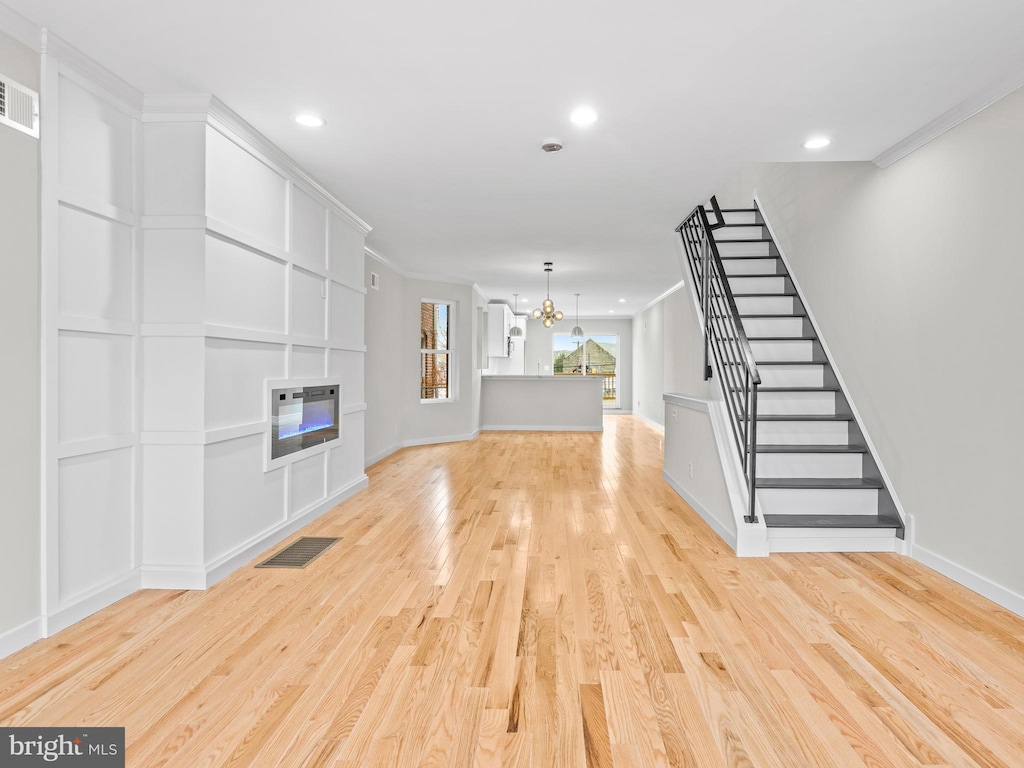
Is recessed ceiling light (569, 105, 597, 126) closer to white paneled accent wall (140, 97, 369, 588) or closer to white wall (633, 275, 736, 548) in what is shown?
white paneled accent wall (140, 97, 369, 588)

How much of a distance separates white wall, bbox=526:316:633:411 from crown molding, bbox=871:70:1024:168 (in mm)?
11419

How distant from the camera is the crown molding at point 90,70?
2.39 m

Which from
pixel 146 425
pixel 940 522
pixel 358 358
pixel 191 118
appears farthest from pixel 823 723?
pixel 358 358

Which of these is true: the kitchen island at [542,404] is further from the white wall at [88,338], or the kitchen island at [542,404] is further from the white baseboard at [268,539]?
the white wall at [88,338]

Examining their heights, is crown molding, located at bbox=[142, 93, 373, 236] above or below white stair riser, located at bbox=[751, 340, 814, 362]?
above

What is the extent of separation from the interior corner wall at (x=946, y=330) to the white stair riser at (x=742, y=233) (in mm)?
1558

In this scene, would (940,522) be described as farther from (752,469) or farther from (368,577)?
(368,577)

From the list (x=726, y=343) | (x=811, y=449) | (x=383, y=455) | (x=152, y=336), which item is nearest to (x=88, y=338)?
(x=152, y=336)

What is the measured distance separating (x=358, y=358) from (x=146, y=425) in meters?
2.33

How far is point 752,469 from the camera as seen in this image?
3.47 metres

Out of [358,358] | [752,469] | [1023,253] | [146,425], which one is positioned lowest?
[752,469]

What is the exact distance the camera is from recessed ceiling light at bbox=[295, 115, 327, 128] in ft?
10.2

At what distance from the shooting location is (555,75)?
2.68 metres

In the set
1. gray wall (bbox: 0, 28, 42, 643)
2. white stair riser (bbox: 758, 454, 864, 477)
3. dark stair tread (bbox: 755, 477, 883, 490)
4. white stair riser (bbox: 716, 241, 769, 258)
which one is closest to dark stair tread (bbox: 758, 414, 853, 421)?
white stair riser (bbox: 758, 454, 864, 477)
